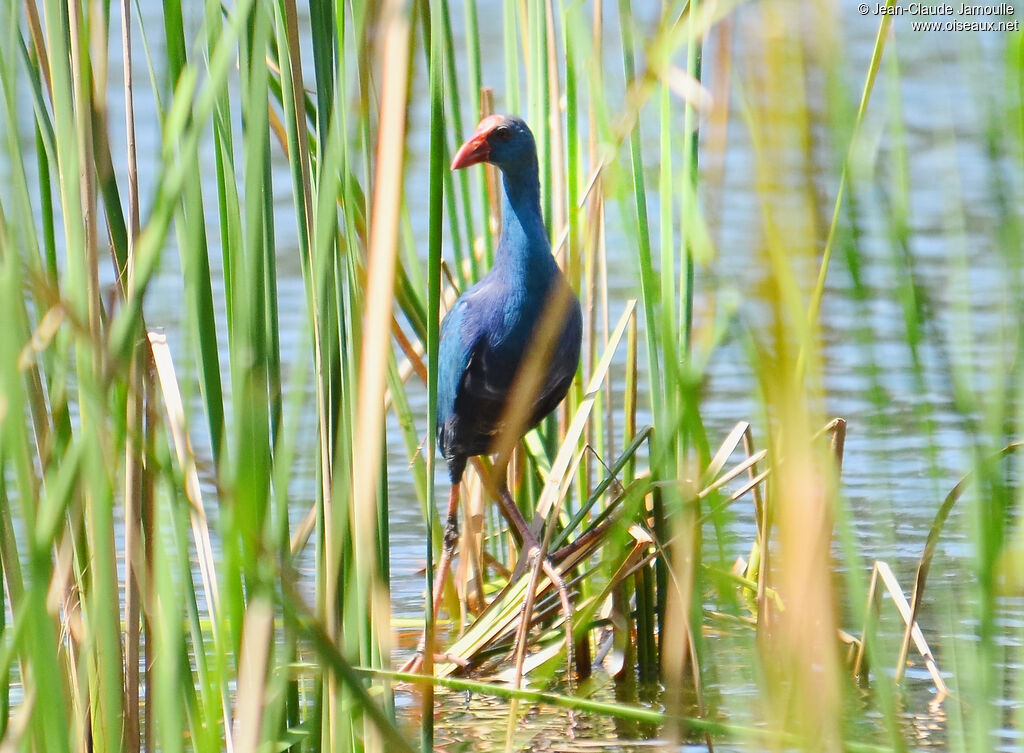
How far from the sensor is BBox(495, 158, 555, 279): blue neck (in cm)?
269

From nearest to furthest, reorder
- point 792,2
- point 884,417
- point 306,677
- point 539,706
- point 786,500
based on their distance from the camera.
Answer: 1. point 792,2
2. point 786,500
3. point 884,417
4. point 306,677
5. point 539,706

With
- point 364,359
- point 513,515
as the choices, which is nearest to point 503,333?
point 513,515

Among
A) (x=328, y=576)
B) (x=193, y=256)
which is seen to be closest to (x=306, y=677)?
(x=328, y=576)

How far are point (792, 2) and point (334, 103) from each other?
0.60 metres

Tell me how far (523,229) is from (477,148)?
0.73 ft

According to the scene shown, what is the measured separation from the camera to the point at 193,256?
1181 millimetres

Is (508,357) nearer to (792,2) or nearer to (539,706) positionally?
(539,706)

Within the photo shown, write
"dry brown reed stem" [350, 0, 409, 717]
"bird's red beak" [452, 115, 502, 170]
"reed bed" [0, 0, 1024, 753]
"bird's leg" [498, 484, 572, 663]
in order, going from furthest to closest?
"bird's red beak" [452, 115, 502, 170], "bird's leg" [498, 484, 572, 663], "dry brown reed stem" [350, 0, 409, 717], "reed bed" [0, 0, 1024, 753]

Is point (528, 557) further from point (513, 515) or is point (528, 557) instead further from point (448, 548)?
point (448, 548)

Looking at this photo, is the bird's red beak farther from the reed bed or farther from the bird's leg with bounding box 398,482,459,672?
the bird's leg with bounding box 398,482,459,672

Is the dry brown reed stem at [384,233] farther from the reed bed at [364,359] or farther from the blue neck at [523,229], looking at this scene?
the blue neck at [523,229]

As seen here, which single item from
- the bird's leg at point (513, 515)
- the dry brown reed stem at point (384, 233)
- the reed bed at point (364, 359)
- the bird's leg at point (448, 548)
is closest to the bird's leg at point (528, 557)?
the bird's leg at point (513, 515)

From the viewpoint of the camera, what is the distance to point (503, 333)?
2768 mm

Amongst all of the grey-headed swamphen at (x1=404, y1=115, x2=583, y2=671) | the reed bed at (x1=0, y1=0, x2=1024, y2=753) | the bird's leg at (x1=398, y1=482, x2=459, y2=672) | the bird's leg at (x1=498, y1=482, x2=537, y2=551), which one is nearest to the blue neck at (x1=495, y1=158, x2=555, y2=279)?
the grey-headed swamphen at (x1=404, y1=115, x2=583, y2=671)
